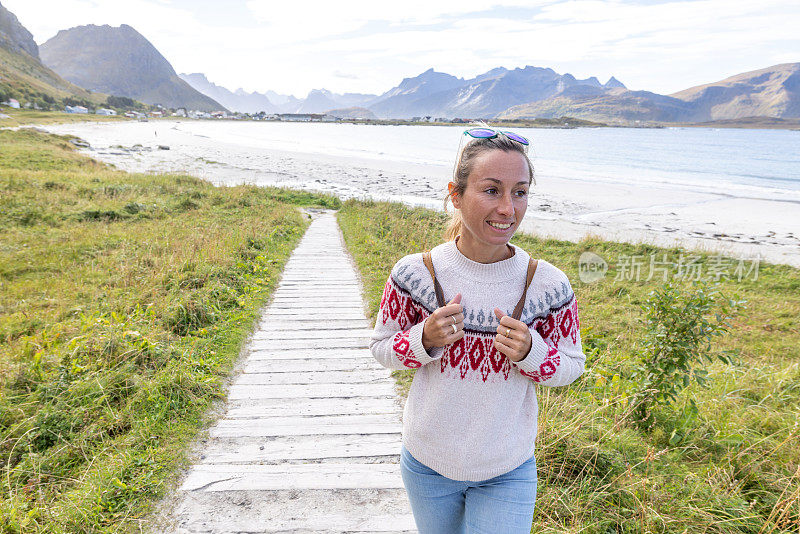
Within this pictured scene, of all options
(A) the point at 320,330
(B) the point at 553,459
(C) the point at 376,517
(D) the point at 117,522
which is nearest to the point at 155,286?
(A) the point at 320,330

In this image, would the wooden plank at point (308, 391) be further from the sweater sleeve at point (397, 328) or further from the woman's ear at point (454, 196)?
the woman's ear at point (454, 196)

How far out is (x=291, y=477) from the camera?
11.3 ft

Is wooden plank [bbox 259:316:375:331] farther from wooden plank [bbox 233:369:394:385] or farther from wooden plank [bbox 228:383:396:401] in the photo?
wooden plank [bbox 228:383:396:401]

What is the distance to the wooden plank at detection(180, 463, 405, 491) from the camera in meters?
3.34

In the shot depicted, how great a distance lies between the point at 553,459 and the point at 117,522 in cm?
308

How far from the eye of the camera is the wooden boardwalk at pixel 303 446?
306 centimetres

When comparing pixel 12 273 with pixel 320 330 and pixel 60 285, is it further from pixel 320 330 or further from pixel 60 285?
pixel 320 330

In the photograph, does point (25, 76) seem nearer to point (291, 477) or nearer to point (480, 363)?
point (291, 477)

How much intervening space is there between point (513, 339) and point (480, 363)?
0.20 meters

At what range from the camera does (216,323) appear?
6.22m

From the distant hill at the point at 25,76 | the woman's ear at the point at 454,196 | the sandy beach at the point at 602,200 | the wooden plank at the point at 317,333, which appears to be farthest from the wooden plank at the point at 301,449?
the distant hill at the point at 25,76

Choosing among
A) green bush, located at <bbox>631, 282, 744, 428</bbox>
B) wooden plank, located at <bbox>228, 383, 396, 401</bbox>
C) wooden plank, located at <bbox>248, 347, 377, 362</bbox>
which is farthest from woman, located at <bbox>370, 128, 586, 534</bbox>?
wooden plank, located at <bbox>248, 347, 377, 362</bbox>

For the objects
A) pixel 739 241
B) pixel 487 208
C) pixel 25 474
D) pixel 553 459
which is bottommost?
pixel 739 241

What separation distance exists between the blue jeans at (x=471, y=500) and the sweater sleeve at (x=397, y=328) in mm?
Result: 474
